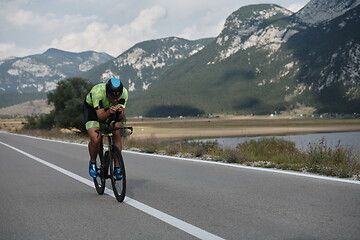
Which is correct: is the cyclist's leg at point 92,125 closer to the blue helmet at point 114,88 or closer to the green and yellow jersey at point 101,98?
the green and yellow jersey at point 101,98

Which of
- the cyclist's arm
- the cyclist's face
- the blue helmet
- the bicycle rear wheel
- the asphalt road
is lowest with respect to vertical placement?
the asphalt road

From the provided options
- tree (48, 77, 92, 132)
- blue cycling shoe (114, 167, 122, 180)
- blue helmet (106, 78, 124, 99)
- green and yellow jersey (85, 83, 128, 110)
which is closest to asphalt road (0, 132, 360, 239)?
blue cycling shoe (114, 167, 122, 180)

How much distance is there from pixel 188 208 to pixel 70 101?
120 ft

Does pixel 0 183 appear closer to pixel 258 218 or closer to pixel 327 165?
pixel 258 218

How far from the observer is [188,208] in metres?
5.96

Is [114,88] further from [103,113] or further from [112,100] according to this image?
[103,113]

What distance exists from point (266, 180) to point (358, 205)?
Result: 8.67 ft

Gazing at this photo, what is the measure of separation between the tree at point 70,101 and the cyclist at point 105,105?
109ft

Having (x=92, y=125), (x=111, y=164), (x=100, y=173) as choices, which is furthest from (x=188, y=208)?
(x=92, y=125)

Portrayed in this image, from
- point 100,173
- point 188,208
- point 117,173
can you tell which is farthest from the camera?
point 100,173

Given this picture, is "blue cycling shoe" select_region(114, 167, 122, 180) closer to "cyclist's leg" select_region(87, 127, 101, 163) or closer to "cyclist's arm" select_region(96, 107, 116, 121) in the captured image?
"cyclist's leg" select_region(87, 127, 101, 163)

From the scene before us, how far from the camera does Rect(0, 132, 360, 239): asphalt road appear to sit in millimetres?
4754

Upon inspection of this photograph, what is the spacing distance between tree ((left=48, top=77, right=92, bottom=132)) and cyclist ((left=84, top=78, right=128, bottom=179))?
3321 centimetres

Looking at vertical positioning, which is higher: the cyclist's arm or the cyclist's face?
the cyclist's face
